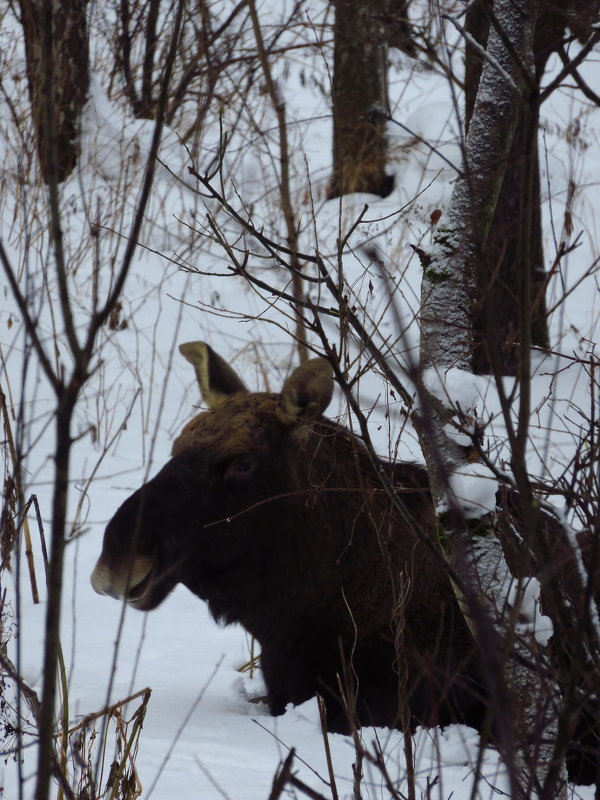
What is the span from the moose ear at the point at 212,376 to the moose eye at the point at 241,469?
19.3 inches

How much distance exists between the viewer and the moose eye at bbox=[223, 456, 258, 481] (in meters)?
3.55

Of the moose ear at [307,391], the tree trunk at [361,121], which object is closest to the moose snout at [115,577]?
the moose ear at [307,391]

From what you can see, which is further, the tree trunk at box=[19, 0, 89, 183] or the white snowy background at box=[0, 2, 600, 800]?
the tree trunk at box=[19, 0, 89, 183]

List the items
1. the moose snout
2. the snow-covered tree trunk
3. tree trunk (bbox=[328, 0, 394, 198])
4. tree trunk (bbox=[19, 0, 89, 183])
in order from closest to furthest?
1. the snow-covered tree trunk
2. the moose snout
3. tree trunk (bbox=[19, 0, 89, 183])
4. tree trunk (bbox=[328, 0, 394, 198])

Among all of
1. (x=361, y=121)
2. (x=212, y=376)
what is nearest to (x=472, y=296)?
(x=212, y=376)

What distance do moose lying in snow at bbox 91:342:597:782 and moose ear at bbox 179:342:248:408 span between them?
26cm

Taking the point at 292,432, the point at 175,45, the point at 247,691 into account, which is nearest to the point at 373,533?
the point at 292,432

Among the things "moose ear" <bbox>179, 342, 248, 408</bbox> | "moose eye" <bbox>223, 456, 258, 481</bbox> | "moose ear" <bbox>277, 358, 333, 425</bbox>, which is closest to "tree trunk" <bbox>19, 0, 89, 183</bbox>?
A: "moose ear" <bbox>179, 342, 248, 408</bbox>

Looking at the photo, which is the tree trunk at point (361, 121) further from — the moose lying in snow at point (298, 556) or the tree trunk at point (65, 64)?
A: the moose lying in snow at point (298, 556)

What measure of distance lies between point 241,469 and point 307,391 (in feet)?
1.25

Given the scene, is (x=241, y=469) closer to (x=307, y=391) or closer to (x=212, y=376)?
(x=307, y=391)

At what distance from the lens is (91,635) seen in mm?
4500

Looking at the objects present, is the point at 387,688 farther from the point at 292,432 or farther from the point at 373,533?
the point at 292,432

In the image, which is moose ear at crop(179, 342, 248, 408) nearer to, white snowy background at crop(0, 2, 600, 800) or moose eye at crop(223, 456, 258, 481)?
white snowy background at crop(0, 2, 600, 800)
